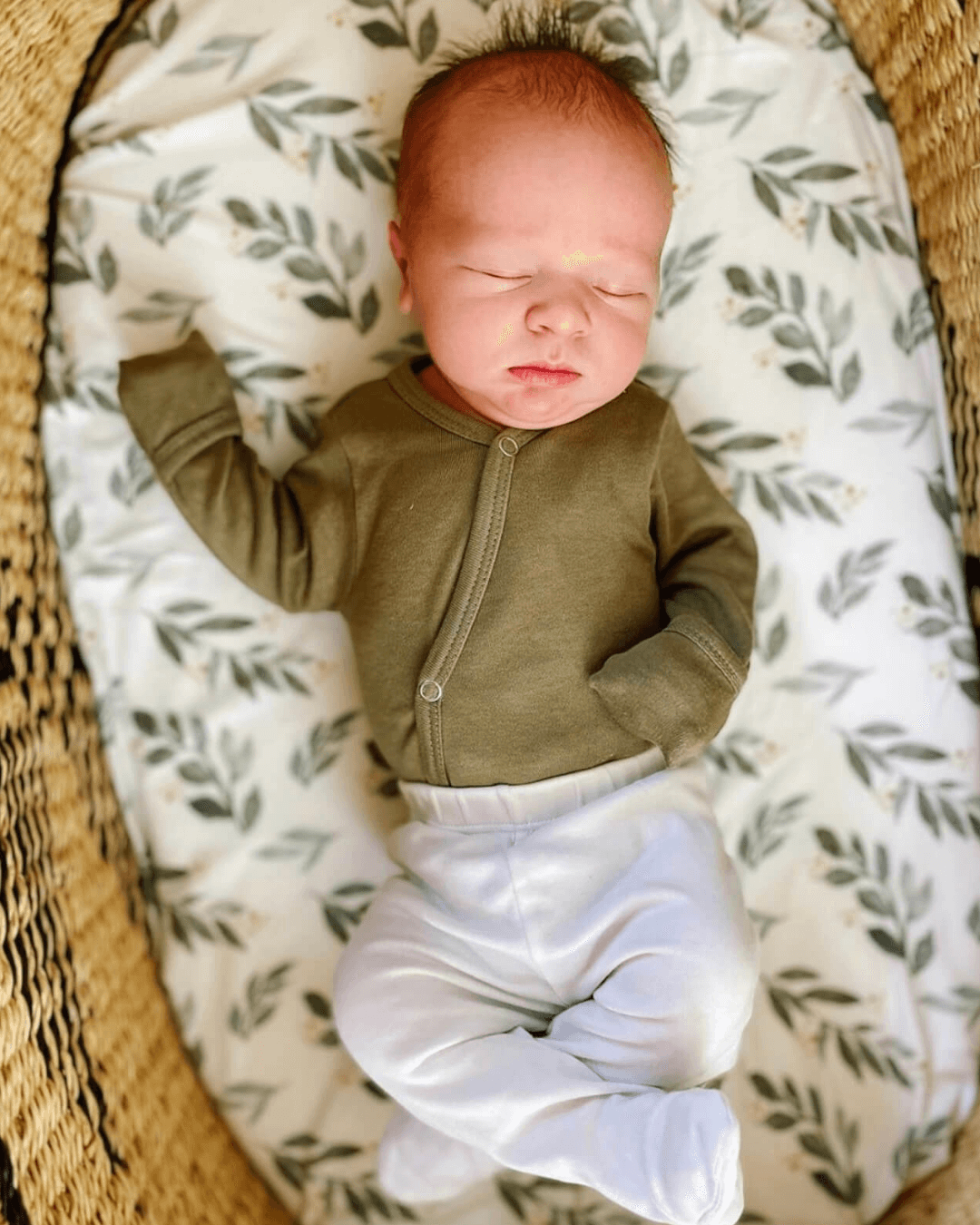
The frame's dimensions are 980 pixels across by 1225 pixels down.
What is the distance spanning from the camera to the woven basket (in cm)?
103

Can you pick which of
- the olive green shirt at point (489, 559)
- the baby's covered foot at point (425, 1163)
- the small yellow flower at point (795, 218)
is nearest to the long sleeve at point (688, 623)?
the olive green shirt at point (489, 559)

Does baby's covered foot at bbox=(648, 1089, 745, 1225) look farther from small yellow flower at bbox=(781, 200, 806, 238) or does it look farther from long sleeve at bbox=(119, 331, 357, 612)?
small yellow flower at bbox=(781, 200, 806, 238)

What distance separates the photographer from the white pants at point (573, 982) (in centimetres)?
99

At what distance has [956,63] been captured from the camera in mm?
1132

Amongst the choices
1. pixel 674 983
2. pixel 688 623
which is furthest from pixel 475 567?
pixel 674 983

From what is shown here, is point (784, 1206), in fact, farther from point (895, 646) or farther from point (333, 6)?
point (333, 6)

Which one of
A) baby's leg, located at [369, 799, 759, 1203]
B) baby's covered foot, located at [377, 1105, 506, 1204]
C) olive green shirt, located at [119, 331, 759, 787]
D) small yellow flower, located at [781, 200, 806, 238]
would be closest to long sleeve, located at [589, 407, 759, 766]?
olive green shirt, located at [119, 331, 759, 787]

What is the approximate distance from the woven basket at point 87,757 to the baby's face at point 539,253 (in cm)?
36

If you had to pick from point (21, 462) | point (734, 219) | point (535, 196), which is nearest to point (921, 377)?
point (734, 219)

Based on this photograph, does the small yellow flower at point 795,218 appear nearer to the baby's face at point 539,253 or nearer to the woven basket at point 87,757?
the woven basket at point 87,757

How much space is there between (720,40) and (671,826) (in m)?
0.86

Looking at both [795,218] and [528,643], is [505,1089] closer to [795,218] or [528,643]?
[528,643]

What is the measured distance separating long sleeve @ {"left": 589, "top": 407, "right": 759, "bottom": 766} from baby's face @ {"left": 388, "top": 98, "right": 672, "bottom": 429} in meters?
0.16

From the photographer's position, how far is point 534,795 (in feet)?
3.68
